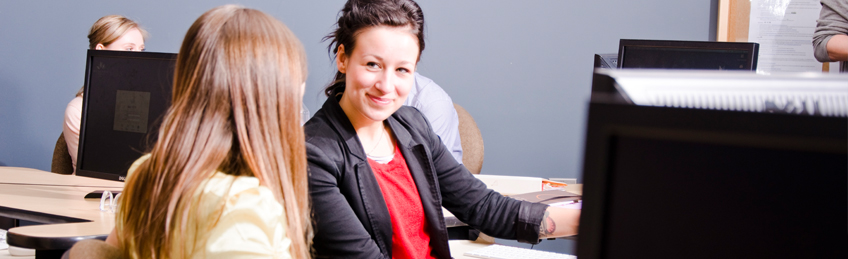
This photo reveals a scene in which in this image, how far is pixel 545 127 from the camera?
2914 mm

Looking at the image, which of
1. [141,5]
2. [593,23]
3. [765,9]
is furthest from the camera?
[141,5]

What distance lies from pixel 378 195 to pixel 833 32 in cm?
166

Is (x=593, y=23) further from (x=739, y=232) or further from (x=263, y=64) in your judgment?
(x=739, y=232)

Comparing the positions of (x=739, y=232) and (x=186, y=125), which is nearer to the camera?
(x=739, y=232)

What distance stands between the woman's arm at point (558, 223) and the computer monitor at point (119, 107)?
3.01 feet

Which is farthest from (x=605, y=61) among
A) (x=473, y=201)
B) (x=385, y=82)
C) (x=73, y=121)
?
(x=73, y=121)

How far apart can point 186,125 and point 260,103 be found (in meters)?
0.09

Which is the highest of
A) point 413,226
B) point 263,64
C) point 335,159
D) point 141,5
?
point 141,5

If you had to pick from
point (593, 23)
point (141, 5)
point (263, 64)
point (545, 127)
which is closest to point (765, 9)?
point (593, 23)

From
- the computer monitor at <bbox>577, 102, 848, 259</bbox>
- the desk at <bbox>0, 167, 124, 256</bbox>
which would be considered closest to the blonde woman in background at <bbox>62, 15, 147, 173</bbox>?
the desk at <bbox>0, 167, 124, 256</bbox>

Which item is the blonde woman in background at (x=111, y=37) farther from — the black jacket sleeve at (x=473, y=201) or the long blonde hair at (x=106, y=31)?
the black jacket sleeve at (x=473, y=201)

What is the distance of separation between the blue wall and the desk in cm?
99

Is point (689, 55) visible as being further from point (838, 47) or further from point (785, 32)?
point (785, 32)

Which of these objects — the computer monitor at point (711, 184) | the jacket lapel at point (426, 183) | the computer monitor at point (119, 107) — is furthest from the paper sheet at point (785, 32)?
the computer monitor at point (711, 184)
